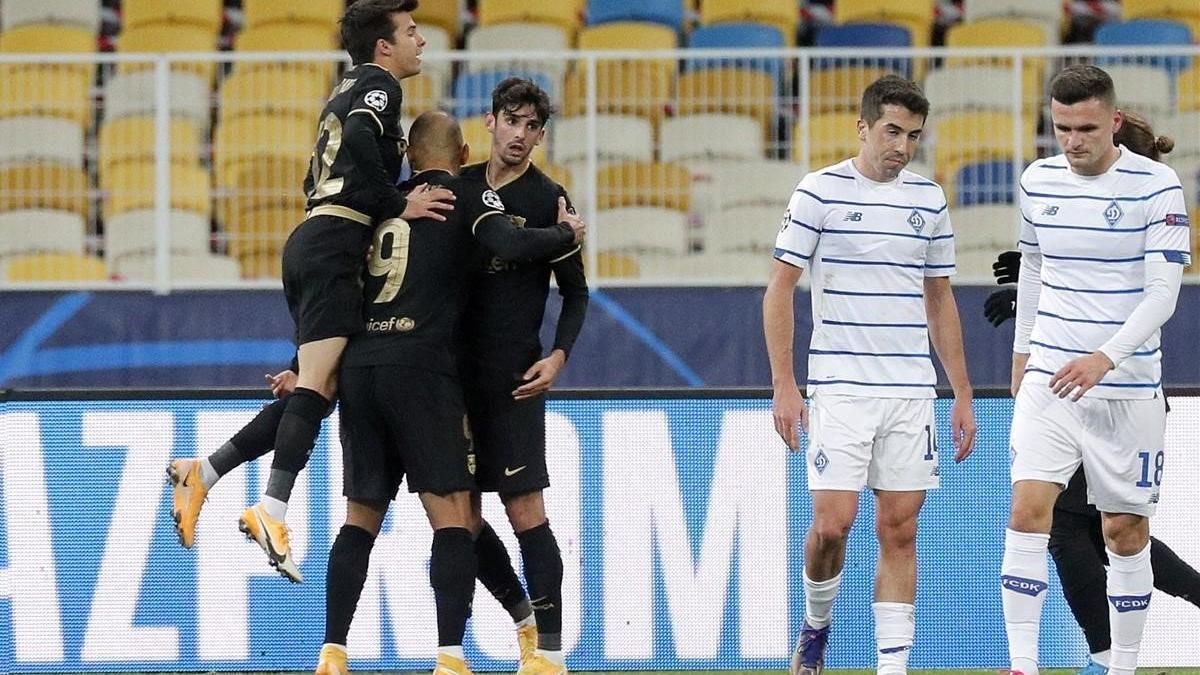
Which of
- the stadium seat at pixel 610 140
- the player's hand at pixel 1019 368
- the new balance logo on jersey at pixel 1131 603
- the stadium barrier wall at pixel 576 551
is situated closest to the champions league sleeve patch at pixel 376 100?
the stadium barrier wall at pixel 576 551

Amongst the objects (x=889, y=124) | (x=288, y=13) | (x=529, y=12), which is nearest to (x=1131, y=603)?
(x=889, y=124)

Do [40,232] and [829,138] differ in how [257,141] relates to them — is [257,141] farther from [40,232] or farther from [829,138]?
[829,138]

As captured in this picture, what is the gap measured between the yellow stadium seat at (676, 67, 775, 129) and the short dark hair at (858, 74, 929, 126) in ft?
14.8

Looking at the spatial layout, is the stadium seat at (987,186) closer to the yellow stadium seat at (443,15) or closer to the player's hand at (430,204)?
the yellow stadium seat at (443,15)

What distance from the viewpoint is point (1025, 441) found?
237 inches

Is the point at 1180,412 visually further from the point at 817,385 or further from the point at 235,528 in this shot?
the point at 235,528

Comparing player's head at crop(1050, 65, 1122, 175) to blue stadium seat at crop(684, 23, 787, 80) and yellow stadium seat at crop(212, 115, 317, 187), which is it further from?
blue stadium seat at crop(684, 23, 787, 80)

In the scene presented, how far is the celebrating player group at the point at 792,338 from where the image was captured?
19.7 ft

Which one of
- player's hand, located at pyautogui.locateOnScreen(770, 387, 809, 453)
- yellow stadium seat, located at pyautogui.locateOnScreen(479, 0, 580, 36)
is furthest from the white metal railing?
player's hand, located at pyautogui.locateOnScreen(770, 387, 809, 453)

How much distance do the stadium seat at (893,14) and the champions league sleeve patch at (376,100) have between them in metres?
7.68

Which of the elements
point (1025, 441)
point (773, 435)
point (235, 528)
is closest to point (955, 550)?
point (773, 435)

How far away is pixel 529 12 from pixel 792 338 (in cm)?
730

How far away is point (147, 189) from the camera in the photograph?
1091cm

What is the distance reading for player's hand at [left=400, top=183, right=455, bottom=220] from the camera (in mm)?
6133
